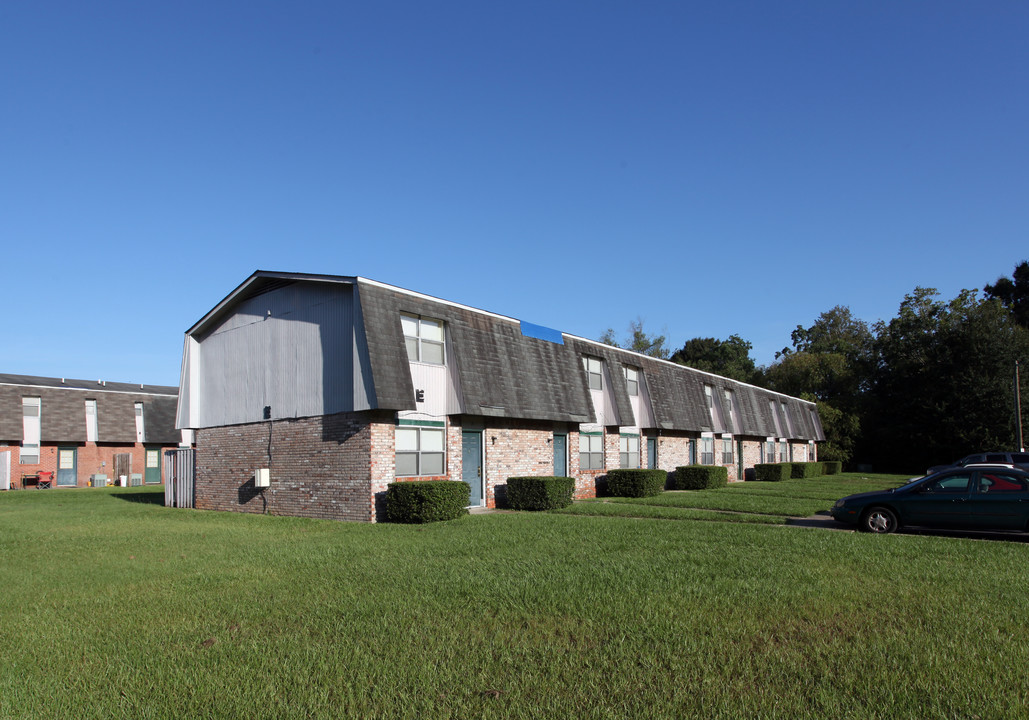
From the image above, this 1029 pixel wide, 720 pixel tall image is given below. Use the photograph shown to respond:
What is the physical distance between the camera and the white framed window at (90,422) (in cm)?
4069

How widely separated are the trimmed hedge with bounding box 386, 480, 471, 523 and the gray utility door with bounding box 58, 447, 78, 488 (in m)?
32.9

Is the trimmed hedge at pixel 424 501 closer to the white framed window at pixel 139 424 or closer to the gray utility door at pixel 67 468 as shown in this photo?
the gray utility door at pixel 67 468

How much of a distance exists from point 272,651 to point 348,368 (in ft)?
37.8

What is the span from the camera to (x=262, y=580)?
8.87m

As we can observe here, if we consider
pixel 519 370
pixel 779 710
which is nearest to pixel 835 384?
pixel 519 370

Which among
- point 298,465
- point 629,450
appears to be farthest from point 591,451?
point 298,465

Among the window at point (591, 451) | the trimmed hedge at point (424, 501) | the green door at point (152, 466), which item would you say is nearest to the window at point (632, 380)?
the window at point (591, 451)

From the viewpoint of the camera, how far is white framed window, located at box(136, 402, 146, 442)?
42.7 m

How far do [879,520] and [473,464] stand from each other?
10203mm

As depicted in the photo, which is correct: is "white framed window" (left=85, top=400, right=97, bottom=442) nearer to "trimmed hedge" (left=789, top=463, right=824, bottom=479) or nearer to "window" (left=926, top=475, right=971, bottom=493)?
"trimmed hedge" (left=789, top=463, right=824, bottom=479)

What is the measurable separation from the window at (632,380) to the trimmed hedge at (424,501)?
13768mm

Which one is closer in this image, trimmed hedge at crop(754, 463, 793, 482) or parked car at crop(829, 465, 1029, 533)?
parked car at crop(829, 465, 1029, 533)

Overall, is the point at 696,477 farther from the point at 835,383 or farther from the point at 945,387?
the point at 835,383

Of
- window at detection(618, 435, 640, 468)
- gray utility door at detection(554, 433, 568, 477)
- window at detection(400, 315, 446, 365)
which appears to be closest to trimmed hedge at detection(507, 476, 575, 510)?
gray utility door at detection(554, 433, 568, 477)
